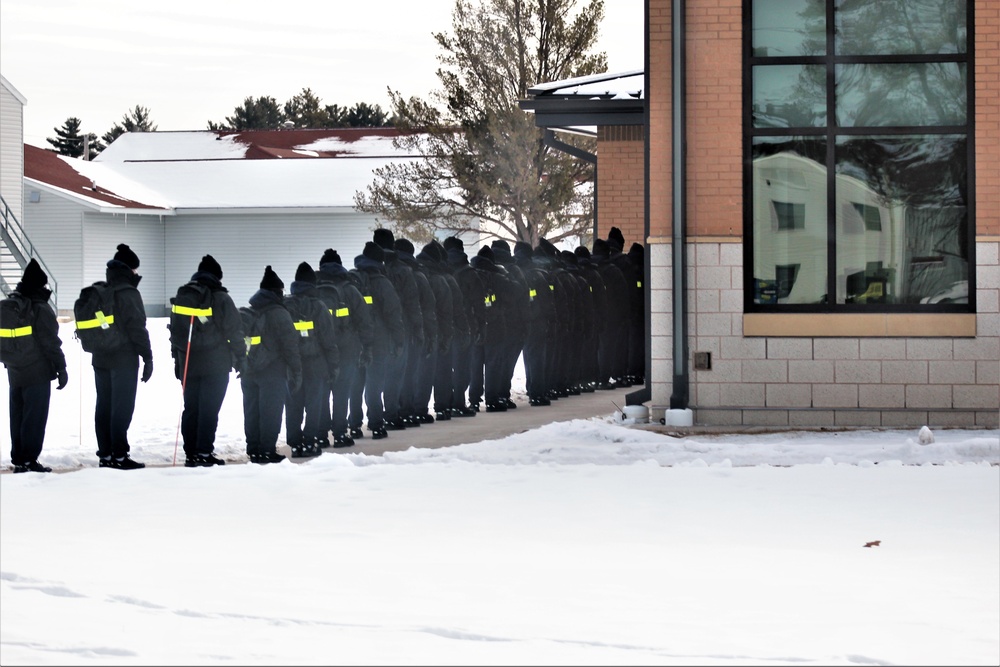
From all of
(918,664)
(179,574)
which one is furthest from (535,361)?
(918,664)

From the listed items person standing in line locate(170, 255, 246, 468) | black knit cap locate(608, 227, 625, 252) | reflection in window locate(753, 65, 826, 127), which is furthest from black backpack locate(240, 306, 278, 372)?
black knit cap locate(608, 227, 625, 252)

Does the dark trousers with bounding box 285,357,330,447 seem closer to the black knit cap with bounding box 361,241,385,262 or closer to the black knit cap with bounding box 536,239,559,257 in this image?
the black knit cap with bounding box 361,241,385,262

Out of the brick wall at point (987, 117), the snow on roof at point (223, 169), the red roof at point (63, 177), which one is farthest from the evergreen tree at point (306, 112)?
the brick wall at point (987, 117)

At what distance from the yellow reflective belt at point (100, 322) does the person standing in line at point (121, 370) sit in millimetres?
48

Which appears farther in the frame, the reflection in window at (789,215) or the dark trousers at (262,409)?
the reflection in window at (789,215)

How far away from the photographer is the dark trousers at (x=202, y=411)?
12.9m

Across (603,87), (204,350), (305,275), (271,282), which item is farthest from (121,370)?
(603,87)

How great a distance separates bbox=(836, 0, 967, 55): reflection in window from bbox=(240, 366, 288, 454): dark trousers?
563 cm

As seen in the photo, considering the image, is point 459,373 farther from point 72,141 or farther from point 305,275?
point 72,141

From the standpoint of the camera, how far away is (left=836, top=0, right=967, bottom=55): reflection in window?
1420 centimetres

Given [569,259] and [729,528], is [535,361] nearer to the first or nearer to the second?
[569,259]

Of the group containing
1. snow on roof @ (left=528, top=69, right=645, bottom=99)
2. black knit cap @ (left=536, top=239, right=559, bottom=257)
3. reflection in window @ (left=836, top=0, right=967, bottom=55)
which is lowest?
black knit cap @ (left=536, top=239, right=559, bottom=257)

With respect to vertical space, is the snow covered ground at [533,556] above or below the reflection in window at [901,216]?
below

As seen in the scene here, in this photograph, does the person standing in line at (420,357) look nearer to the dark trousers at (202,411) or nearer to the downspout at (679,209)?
the downspout at (679,209)
